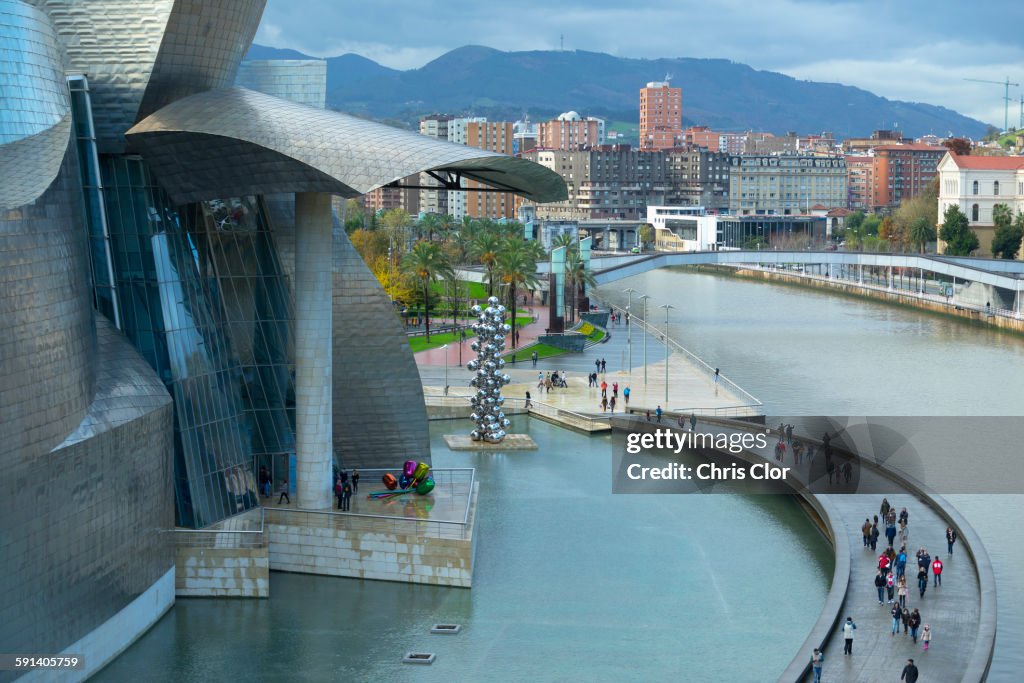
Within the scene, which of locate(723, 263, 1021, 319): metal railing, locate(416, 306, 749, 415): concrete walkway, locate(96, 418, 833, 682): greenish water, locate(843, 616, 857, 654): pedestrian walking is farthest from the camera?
locate(723, 263, 1021, 319): metal railing

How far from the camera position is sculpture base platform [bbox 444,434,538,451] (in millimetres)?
48531

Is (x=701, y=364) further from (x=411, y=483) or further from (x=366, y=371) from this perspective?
(x=411, y=483)

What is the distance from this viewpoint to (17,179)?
84.5 feet

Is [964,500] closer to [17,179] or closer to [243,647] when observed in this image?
[243,647]

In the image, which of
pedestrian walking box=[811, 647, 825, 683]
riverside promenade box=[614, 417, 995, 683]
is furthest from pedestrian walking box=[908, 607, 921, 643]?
pedestrian walking box=[811, 647, 825, 683]

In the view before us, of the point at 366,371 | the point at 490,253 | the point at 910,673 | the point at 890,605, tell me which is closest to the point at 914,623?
the point at 890,605

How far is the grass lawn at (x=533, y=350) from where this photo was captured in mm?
72188

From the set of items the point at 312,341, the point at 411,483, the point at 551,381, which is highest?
the point at 312,341

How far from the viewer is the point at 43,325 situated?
25531mm

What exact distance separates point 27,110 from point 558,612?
14.2m

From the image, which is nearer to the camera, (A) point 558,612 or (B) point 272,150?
(B) point 272,150

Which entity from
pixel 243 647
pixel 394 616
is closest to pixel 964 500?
pixel 394 616

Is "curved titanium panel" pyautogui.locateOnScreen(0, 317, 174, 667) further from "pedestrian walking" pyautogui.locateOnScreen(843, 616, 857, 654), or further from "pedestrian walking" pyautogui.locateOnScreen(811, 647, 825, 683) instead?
"pedestrian walking" pyautogui.locateOnScreen(843, 616, 857, 654)

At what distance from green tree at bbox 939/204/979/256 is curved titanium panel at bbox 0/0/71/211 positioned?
109 m
